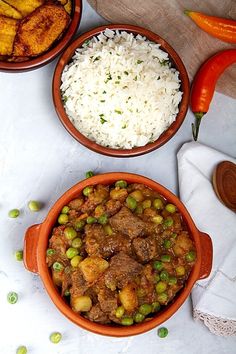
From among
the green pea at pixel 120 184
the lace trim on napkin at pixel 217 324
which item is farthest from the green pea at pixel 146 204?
the lace trim on napkin at pixel 217 324

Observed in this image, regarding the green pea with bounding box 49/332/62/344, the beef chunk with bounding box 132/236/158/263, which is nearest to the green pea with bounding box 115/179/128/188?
the beef chunk with bounding box 132/236/158/263

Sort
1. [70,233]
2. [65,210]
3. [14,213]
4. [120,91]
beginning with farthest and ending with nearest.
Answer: [14,213], [120,91], [65,210], [70,233]

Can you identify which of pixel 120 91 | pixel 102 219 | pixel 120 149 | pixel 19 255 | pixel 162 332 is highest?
pixel 120 91

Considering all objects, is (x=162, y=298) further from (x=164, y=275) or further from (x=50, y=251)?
(x=50, y=251)

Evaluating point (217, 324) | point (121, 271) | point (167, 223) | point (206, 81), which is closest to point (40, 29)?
point (206, 81)

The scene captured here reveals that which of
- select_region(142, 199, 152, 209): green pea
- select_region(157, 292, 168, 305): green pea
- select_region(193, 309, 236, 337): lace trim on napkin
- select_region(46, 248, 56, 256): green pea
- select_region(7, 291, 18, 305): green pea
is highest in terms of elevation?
select_region(142, 199, 152, 209): green pea

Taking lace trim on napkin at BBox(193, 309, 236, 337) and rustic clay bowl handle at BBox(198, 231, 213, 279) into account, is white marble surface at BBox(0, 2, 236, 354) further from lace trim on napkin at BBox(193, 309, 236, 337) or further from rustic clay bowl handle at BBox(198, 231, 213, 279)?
rustic clay bowl handle at BBox(198, 231, 213, 279)

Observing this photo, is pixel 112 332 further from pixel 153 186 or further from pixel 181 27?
pixel 181 27
